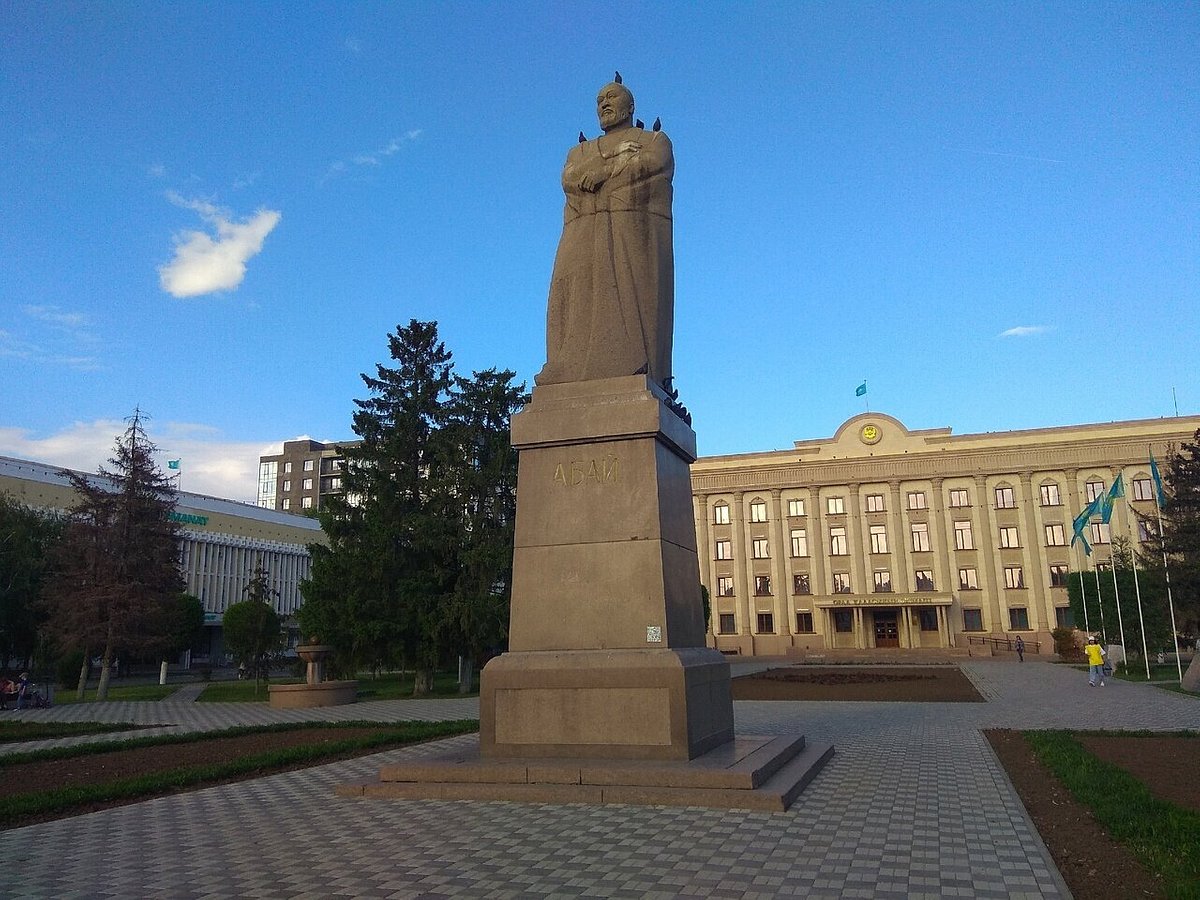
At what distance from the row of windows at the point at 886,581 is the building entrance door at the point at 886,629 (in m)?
1.50

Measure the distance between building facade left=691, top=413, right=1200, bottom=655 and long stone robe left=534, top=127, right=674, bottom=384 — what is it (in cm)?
4958

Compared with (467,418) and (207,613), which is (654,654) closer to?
(467,418)

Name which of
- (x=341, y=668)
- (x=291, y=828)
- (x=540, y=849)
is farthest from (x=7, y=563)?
(x=540, y=849)

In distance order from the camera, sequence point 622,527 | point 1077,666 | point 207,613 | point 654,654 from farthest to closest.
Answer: point 207,613 < point 1077,666 < point 622,527 < point 654,654

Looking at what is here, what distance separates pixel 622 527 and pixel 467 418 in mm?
21706

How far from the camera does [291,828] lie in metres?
6.95

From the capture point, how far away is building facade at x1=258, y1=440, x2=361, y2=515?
10206cm

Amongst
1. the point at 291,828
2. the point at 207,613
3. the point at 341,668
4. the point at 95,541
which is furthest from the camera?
the point at 207,613

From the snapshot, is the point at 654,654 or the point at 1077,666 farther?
the point at 1077,666

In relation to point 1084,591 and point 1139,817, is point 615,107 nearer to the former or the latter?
point 1139,817

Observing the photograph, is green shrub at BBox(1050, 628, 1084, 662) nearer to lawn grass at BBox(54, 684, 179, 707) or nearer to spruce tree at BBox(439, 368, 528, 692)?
spruce tree at BBox(439, 368, 528, 692)

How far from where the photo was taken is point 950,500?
5719cm

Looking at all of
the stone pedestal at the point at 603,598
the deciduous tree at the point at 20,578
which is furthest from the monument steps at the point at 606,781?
the deciduous tree at the point at 20,578

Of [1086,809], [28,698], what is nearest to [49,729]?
[28,698]
